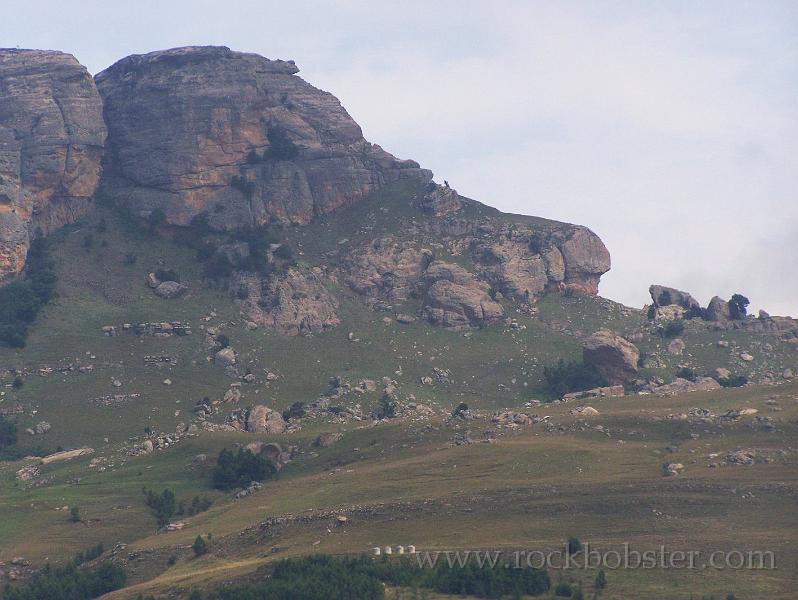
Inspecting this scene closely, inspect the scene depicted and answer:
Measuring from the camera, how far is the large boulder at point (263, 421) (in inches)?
4680

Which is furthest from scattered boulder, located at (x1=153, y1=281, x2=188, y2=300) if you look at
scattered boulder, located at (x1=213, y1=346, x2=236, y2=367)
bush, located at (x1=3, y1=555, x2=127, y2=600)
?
bush, located at (x1=3, y1=555, x2=127, y2=600)

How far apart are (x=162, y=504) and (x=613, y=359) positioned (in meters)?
Answer: 52.3

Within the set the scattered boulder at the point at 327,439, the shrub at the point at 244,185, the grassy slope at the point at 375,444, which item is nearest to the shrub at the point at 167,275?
the grassy slope at the point at 375,444

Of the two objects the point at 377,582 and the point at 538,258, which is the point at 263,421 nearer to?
the point at 538,258

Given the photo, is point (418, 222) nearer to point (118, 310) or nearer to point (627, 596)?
point (118, 310)

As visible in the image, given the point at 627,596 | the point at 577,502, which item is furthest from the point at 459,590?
the point at 577,502

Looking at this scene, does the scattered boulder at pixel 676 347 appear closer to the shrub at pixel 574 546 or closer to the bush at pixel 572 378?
the bush at pixel 572 378

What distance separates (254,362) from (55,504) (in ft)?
123

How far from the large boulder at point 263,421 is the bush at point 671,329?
148 feet

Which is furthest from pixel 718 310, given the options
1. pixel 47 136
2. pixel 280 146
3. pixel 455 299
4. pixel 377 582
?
pixel 377 582

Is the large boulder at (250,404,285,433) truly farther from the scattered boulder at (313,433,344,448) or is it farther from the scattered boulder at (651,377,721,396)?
the scattered boulder at (651,377,721,396)

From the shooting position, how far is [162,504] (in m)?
98.9

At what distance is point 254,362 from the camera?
134 m

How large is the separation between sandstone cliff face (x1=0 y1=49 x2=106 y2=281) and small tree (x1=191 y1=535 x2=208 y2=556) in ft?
220
